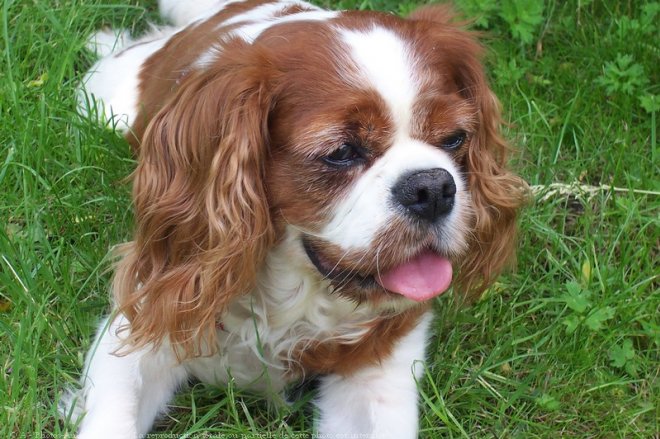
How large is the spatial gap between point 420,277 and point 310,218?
37cm

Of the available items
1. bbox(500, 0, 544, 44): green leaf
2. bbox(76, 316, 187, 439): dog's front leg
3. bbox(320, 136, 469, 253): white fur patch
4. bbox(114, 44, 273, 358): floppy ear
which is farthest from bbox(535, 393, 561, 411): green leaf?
bbox(500, 0, 544, 44): green leaf

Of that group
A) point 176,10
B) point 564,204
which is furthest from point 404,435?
point 176,10

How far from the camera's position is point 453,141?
3.12 meters

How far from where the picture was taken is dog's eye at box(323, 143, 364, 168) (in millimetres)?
2891

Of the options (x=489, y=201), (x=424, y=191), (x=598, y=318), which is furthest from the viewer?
(x=598, y=318)

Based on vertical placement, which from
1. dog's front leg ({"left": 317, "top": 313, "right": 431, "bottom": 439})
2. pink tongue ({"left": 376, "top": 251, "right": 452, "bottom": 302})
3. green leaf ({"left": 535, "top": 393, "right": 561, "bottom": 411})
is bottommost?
green leaf ({"left": 535, "top": 393, "right": 561, "bottom": 411})

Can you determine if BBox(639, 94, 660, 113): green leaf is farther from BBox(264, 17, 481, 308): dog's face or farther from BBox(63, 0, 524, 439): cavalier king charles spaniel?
BBox(264, 17, 481, 308): dog's face

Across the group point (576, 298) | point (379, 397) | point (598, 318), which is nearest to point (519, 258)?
point (576, 298)

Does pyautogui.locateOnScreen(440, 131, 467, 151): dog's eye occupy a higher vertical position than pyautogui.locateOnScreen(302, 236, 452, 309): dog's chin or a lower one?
higher

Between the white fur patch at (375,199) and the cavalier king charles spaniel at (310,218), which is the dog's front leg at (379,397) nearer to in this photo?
the cavalier king charles spaniel at (310,218)

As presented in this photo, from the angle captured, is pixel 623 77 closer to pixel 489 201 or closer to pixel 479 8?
pixel 479 8

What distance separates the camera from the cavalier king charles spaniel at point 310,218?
2.90 meters

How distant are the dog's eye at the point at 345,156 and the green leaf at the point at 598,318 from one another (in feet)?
3.96

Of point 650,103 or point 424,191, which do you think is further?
point 650,103
